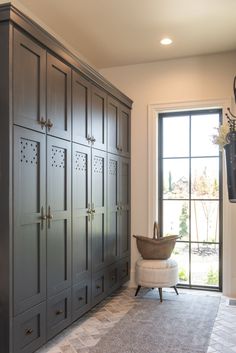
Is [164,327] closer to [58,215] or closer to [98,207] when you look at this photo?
[98,207]

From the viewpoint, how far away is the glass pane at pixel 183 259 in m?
4.61

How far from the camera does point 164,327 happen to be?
323 centimetres

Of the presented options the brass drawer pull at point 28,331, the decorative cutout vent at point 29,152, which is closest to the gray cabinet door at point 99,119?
the decorative cutout vent at point 29,152

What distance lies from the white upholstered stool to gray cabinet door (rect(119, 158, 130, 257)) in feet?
1.26

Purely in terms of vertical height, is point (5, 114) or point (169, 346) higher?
point (5, 114)

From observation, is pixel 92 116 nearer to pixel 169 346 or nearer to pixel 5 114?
pixel 5 114

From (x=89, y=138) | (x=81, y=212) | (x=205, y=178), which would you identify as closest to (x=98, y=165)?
(x=89, y=138)

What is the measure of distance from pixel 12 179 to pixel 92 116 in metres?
1.47

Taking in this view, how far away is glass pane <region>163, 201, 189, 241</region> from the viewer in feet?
15.2

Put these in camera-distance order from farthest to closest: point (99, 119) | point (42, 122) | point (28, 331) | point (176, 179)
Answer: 1. point (176, 179)
2. point (99, 119)
3. point (42, 122)
4. point (28, 331)

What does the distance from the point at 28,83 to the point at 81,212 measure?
1.28 meters

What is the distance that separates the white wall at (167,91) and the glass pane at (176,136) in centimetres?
27

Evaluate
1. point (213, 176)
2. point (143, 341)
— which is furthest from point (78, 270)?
point (213, 176)

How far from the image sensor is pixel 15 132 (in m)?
2.30
